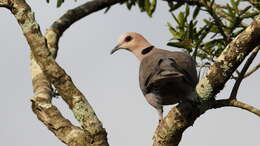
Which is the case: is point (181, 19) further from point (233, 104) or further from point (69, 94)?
point (69, 94)

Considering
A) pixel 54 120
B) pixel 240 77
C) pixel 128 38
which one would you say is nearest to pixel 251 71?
pixel 240 77

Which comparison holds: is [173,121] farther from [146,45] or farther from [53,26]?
[146,45]

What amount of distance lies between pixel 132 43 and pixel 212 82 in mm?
3829

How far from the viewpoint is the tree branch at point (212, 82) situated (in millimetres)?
4262

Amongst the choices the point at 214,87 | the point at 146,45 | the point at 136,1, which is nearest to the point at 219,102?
the point at 214,87

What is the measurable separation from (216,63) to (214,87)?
7.8 inches

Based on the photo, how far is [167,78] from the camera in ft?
18.3

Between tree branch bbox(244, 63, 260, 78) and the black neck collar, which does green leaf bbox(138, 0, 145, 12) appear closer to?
the black neck collar

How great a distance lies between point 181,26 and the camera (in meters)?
5.92

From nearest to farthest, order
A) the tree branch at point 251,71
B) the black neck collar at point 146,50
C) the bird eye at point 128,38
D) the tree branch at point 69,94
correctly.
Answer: the tree branch at point 69,94, the tree branch at point 251,71, the black neck collar at point 146,50, the bird eye at point 128,38

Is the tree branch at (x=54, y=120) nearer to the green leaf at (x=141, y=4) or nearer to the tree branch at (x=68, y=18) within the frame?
the tree branch at (x=68, y=18)

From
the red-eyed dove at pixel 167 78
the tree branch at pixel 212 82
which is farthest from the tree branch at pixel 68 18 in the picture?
the tree branch at pixel 212 82

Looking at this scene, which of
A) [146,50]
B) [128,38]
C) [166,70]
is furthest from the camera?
[128,38]

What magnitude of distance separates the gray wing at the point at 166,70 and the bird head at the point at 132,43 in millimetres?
1458
